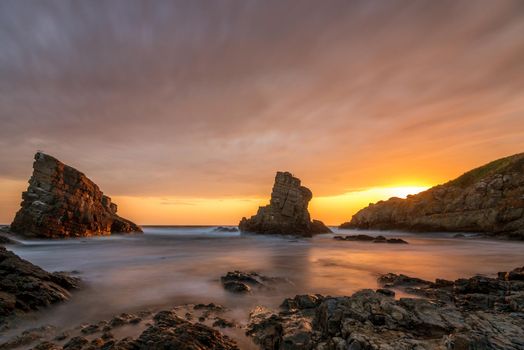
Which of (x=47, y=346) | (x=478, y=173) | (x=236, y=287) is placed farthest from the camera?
(x=478, y=173)

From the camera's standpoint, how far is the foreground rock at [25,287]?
26.8 feet

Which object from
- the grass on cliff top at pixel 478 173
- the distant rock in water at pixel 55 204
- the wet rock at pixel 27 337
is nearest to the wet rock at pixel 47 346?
the wet rock at pixel 27 337

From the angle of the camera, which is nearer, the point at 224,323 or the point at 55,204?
the point at 224,323

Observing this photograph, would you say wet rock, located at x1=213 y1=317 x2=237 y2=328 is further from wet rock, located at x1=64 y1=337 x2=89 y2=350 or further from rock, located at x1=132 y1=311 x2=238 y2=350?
wet rock, located at x1=64 y1=337 x2=89 y2=350

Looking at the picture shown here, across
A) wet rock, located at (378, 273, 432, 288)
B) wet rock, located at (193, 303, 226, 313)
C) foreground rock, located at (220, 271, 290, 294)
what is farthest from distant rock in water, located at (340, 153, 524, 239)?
wet rock, located at (193, 303, 226, 313)

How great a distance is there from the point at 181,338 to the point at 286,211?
63.1m

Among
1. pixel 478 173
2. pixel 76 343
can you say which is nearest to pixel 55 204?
pixel 76 343

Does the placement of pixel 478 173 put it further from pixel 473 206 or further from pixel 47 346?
pixel 47 346

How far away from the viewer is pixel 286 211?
224ft

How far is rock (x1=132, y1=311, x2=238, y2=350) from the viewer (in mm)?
5652

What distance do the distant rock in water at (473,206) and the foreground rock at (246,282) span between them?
45.9 meters

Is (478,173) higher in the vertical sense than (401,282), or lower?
higher

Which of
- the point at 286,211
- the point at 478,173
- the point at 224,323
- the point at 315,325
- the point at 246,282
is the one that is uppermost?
the point at 478,173

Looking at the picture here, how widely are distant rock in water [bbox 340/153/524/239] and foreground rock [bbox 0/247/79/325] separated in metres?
54.3
